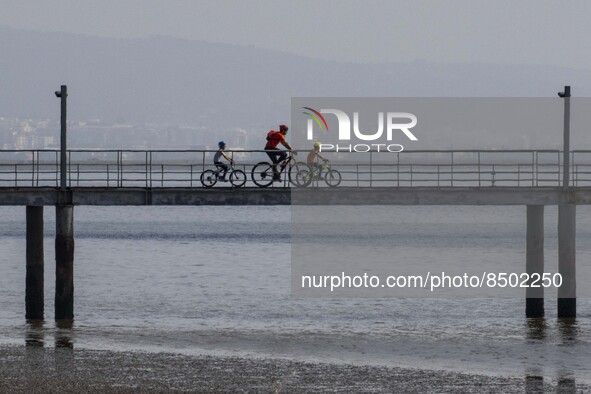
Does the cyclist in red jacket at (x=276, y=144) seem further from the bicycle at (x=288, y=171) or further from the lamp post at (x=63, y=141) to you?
the lamp post at (x=63, y=141)

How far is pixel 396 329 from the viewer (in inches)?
1427

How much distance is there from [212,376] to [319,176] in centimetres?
1142

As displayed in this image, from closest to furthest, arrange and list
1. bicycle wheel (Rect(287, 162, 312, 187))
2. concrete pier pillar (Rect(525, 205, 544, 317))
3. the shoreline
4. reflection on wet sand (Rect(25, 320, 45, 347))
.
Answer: the shoreline
reflection on wet sand (Rect(25, 320, 45, 347))
bicycle wheel (Rect(287, 162, 312, 187))
concrete pier pillar (Rect(525, 205, 544, 317))

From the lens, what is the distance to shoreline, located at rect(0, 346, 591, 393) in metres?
24.3

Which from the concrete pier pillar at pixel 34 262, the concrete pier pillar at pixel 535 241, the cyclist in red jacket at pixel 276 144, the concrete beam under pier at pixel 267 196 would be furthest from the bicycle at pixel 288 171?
the concrete pier pillar at pixel 535 241

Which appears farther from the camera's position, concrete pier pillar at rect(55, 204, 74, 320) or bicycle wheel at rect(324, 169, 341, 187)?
bicycle wheel at rect(324, 169, 341, 187)

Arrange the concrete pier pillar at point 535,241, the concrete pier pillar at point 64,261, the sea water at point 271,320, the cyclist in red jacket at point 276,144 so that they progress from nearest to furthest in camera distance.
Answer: the sea water at point 271,320, the concrete pier pillar at point 64,261, the cyclist in red jacket at point 276,144, the concrete pier pillar at point 535,241

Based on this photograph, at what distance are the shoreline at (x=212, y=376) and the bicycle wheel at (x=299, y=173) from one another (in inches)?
307

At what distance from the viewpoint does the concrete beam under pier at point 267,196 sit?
1310 inches

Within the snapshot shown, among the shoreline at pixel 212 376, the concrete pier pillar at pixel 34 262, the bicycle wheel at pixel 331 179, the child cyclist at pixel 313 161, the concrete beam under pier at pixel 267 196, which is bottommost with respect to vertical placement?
Result: the shoreline at pixel 212 376

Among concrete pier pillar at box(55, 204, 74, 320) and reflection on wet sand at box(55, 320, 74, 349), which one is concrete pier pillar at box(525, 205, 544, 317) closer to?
concrete pier pillar at box(55, 204, 74, 320)

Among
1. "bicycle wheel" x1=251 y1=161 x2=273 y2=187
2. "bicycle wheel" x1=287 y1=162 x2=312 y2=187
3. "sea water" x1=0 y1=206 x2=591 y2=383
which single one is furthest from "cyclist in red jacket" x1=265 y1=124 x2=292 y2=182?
"sea water" x1=0 y1=206 x2=591 y2=383

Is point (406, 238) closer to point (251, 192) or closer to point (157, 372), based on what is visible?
point (251, 192)

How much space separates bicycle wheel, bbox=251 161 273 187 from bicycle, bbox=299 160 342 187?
93cm
